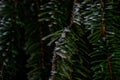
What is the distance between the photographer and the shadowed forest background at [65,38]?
1.56 feet

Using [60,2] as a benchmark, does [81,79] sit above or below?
below

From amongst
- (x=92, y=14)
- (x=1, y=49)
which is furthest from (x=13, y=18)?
(x=92, y=14)

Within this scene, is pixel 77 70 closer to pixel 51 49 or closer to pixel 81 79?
pixel 81 79

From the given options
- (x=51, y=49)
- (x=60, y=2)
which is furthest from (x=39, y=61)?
(x=60, y=2)

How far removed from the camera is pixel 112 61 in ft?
1.58

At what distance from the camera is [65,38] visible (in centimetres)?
47

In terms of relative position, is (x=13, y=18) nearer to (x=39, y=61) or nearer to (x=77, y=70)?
(x=39, y=61)

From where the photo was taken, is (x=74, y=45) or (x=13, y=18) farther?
(x=13, y=18)

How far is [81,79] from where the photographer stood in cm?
52

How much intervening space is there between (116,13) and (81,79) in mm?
153

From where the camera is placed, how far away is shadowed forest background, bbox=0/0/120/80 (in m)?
0.48

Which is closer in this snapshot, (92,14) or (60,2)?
(92,14)

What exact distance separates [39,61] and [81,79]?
18 centimetres

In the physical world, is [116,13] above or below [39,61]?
above
